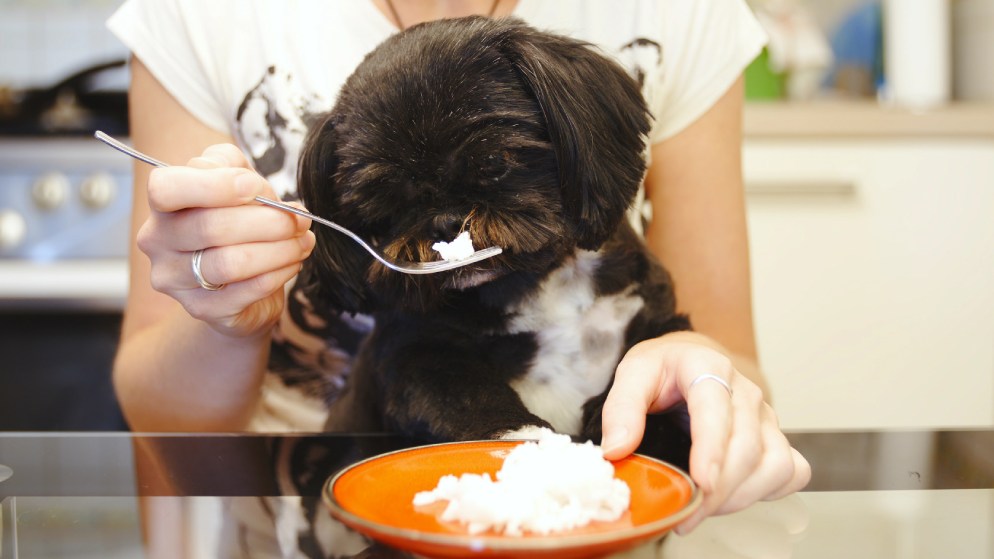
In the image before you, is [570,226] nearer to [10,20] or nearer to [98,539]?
[98,539]

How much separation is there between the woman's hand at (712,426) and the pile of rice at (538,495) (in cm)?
5

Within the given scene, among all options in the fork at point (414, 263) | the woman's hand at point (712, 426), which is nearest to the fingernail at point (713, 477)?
the woman's hand at point (712, 426)

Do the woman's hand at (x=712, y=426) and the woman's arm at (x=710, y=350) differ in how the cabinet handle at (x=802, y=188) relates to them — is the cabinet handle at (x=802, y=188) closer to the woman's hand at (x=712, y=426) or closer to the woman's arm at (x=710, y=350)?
the woman's arm at (x=710, y=350)

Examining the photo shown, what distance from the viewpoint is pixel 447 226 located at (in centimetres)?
87

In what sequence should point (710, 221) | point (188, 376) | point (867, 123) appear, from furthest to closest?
point (867, 123) → point (710, 221) → point (188, 376)

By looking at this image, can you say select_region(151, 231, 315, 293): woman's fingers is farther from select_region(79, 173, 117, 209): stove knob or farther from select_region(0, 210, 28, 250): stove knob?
select_region(0, 210, 28, 250): stove knob

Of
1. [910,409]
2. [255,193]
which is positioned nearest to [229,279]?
[255,193]

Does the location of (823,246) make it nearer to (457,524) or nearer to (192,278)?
(192,278)

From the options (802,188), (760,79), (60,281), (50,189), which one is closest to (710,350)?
(802,188)

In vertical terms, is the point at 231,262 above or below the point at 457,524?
above

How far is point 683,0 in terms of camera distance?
136 cm

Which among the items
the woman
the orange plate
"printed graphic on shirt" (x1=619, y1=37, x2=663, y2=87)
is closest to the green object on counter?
the woman

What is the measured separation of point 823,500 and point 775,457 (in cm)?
6

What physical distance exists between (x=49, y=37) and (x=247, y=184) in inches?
107
